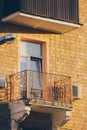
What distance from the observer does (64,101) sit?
21078 millimetres

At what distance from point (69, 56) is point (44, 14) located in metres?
2.17

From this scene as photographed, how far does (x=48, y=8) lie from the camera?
21.7m

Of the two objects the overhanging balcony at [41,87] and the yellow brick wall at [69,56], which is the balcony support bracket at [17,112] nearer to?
the overhanging balcony at [41,87]

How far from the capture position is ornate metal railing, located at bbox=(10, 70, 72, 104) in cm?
2055

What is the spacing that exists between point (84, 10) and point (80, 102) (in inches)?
141

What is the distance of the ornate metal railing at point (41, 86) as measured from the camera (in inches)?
809

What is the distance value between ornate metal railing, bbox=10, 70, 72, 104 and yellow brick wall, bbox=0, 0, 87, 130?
58 centimetres

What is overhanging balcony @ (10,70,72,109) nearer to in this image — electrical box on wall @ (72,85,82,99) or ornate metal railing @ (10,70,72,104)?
ornate metal railing @ (10,70,72,104)

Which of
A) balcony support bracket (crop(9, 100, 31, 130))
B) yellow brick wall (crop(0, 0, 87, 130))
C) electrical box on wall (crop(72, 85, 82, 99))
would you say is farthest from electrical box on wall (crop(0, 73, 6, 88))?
electrical box on wall (crop(72, 85, 82, 99))

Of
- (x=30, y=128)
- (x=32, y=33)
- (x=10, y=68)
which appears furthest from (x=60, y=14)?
(x=30, y=128)

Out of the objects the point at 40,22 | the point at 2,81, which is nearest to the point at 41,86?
the point at 2,81

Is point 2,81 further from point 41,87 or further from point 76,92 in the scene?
point 76,92

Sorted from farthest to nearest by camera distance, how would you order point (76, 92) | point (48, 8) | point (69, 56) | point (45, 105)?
point (69, 56) → point (76, 92) → point (48, 8) → point (45, 105)

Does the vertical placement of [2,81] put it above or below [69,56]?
below
